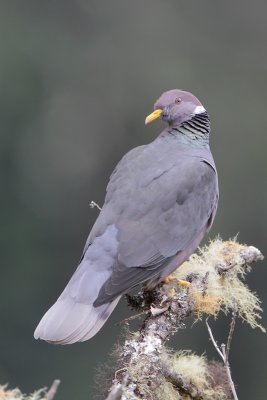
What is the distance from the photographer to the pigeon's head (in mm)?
4828

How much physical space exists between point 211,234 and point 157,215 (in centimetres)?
462

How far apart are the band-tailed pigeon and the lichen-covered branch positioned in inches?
5.1

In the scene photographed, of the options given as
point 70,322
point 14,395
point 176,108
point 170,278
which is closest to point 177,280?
point 170,278

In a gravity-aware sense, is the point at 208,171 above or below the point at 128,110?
above

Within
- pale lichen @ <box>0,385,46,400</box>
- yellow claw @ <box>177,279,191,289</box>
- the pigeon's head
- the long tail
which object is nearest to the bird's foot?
yellow claw @ <box>177,279,191,289</box>

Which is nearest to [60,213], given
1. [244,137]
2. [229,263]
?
[244,137]

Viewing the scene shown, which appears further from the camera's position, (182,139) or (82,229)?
(82,229)

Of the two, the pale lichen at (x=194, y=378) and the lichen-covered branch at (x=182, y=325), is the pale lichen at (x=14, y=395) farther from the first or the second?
the pale lichen at (x=194, y=378)

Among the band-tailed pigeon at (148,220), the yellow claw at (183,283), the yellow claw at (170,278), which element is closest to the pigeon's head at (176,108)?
the band-tailed pigeon at (148,220)

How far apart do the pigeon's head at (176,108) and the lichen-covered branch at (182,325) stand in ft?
2.65

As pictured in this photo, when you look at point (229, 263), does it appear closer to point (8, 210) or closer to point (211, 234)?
point (211, 234)

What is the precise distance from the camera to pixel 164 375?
11.6 ft

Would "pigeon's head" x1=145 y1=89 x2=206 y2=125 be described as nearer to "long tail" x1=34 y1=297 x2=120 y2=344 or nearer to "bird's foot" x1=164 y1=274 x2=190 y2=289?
"bird's foot" x1=164 y1=274 x2=190 y2=289

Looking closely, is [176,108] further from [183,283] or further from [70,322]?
[70,322]
